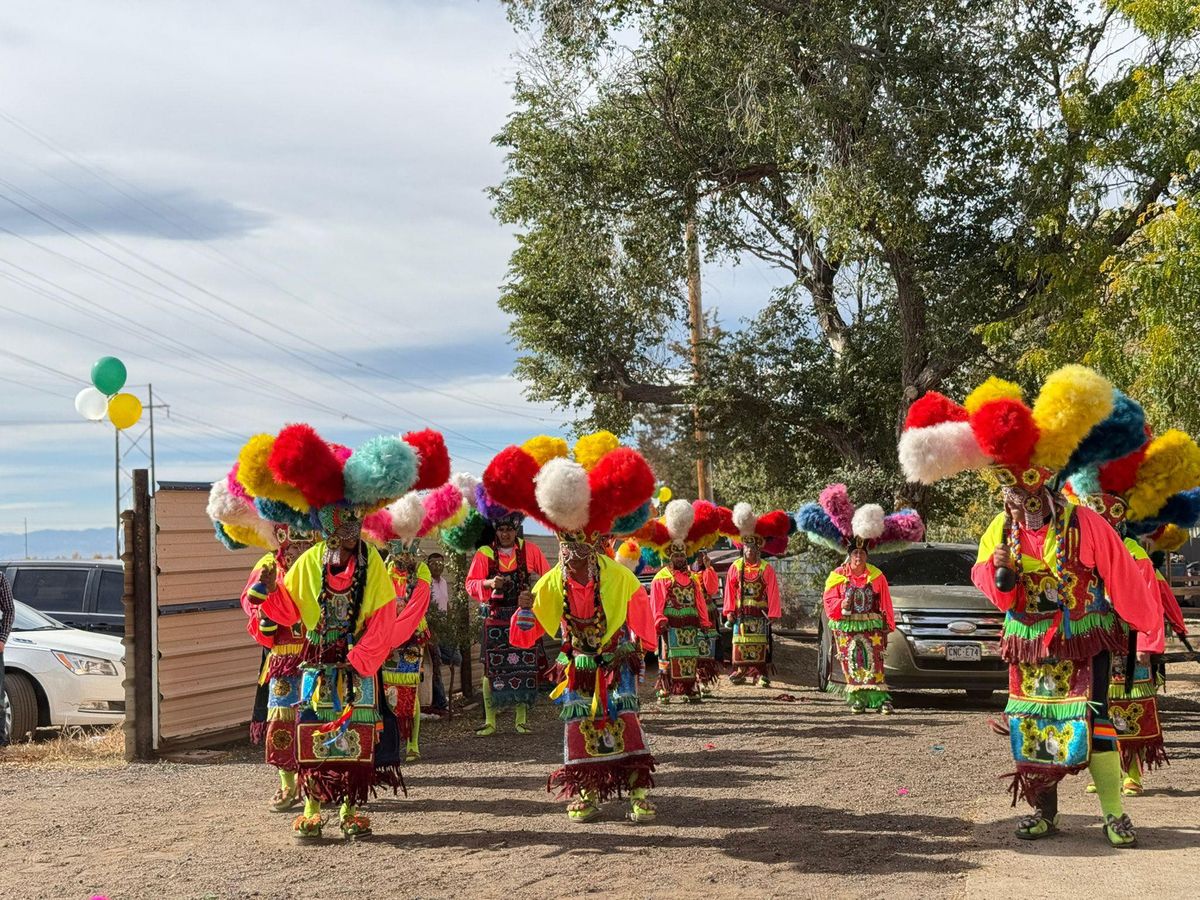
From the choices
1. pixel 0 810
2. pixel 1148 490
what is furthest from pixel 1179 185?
pixel 0 810

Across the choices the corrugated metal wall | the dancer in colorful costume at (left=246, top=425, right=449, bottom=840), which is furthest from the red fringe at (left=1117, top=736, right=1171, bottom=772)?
the corrugated metal wall

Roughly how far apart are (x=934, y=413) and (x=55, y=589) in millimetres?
10605

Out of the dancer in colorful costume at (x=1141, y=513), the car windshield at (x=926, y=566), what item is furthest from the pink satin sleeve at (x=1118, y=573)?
the car windshield at (x=926, y=566)

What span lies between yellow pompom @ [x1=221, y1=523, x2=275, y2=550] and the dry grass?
107 inches

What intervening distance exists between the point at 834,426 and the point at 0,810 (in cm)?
1439

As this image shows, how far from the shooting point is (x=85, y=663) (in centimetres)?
1120

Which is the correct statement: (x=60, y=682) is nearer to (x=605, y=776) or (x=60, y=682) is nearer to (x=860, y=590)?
(x=605, y=776)

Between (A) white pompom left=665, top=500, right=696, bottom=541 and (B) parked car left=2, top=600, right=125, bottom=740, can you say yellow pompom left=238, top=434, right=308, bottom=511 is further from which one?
(A) white pompom left=665, top=500, right=696, bottom=541

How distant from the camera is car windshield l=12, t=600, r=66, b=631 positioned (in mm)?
11484

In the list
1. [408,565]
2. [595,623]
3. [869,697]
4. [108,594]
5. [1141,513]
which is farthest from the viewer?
[108,594]

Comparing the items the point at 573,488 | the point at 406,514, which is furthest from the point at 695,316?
the point at 573,488

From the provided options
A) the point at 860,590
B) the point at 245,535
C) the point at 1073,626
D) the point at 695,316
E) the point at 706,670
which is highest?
the point at 695,316

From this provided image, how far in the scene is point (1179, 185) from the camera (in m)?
13.2

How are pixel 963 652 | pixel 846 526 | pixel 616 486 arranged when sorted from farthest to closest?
1. pixel 846 526
2. pixel 963 652
3. pixel 616 486
